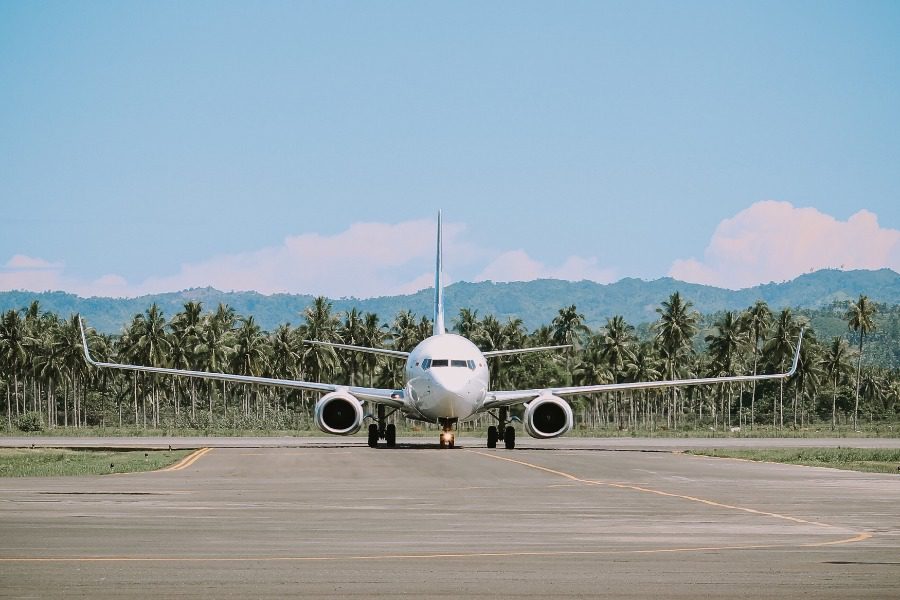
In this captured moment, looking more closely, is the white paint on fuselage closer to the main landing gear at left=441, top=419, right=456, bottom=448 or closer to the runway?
the main landing gear at left=441, top=419, right=456, bottom=448

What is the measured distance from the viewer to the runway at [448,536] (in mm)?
11508

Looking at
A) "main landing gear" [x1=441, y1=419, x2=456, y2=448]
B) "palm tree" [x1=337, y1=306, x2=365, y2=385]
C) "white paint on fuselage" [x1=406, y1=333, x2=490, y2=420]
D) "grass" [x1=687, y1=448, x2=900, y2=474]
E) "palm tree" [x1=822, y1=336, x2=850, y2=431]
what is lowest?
"grass" [x1=687, y1=448, x2=900, y2=474]

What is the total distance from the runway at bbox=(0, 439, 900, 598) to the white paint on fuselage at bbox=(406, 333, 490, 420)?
14665mm

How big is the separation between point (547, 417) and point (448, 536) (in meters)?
31.9

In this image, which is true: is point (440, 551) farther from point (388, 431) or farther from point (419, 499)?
point (388, 431)

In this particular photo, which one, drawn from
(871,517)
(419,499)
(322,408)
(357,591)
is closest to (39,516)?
(419,499)

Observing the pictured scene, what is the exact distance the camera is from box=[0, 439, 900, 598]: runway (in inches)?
453

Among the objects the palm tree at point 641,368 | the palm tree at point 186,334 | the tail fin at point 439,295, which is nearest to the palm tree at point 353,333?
the palm tree at point 186,334

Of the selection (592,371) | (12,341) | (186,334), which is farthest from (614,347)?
(12,341)

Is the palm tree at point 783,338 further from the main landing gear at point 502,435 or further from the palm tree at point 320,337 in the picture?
the main landing gear at point 502,435

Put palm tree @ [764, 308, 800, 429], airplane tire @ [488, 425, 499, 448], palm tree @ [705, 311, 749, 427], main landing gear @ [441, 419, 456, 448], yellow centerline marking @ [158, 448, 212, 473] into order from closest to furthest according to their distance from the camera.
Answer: yellow centerline marking @ [158, 448, 212, 473] → main landing gear @ [441, 419, 456, 448] → airplane tire @ [488, 425, 499, 448] → palm tree @ [764, 308, 800, 429] → palm tree @ [705, 311, 749, 427]

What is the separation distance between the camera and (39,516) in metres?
18.0

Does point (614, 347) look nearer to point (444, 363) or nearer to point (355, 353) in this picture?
point (355, 353)

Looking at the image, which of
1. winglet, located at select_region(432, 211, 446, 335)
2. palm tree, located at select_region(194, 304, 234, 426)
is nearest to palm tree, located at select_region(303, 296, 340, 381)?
palm tree, located at select_region(194, 304, 234, 426)
